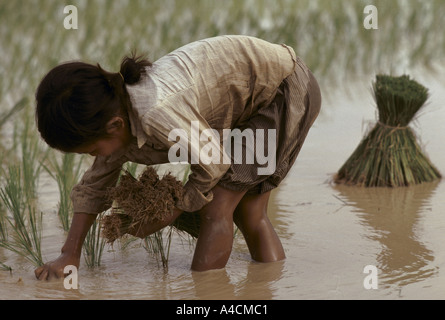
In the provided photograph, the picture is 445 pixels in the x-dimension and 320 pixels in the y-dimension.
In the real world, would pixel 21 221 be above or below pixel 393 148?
below

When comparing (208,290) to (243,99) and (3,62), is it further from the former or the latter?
(3,62)

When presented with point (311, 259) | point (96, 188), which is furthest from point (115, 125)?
point (311, 259)

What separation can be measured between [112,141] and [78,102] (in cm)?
19

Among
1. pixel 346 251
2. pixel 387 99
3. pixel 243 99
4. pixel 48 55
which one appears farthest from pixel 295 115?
pixel 48 55

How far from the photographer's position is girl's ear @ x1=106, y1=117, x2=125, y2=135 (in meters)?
2.35

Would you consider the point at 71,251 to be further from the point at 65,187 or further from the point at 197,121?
the point at 197,121

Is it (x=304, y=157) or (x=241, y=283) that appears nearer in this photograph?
(x=241, y=283)

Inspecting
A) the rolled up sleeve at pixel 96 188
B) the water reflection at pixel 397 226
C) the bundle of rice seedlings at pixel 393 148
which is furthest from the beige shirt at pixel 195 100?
the bundle of rice seedlings at pixel 393 148

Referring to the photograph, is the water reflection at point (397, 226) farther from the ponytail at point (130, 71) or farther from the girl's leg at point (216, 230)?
the ponytail at point (130, 71)

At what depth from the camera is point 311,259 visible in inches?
114


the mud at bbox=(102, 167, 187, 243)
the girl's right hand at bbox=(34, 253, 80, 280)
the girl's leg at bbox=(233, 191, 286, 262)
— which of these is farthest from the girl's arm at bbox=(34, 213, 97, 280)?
the girl's leg at bbox=(233, 191, 286, 262)

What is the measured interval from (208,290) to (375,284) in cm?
53

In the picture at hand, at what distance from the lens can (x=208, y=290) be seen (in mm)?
2549

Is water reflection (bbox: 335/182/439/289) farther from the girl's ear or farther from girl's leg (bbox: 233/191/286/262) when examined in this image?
the girl's ear
